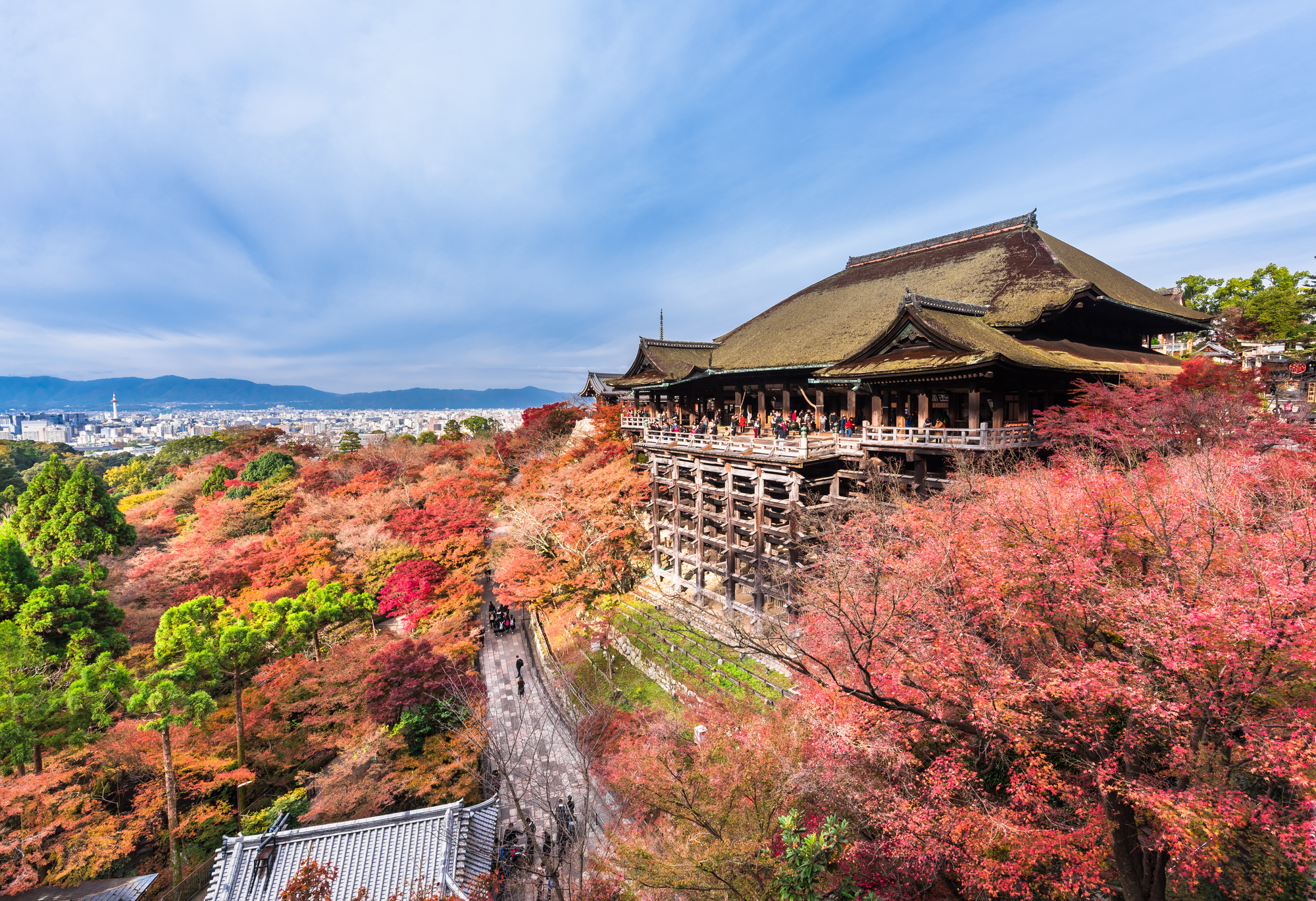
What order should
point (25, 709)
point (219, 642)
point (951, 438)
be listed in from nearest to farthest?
point (25, 709)
point (219, 642)
point (951, 438)

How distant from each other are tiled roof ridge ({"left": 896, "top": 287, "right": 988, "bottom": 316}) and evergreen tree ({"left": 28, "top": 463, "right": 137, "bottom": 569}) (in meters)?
35.7

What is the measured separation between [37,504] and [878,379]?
36526 mm

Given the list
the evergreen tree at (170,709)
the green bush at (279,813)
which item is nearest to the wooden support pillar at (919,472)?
the green bush at (279,813)

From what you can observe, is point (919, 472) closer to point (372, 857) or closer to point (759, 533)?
point (759, 533)

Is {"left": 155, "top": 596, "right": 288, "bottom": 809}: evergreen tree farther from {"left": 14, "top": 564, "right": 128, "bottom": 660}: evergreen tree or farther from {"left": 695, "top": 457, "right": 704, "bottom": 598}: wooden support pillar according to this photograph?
{"left": 695, "top": 457, "right": 704, "bottom": 598}: wooden support pillar

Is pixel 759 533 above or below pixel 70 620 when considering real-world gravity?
above

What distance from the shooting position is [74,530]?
74.2 feet

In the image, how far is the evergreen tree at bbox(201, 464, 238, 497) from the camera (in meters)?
37.4

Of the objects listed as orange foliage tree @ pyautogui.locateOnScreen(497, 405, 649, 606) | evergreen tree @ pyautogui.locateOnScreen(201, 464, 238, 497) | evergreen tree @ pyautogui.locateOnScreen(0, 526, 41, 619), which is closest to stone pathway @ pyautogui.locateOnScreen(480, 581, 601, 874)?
orange foliage tree @ pyautogui.locateOnScreen(497, 405, 649, 606)

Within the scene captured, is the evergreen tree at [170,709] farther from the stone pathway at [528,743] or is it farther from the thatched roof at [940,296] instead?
the thatched roof at [940,296]

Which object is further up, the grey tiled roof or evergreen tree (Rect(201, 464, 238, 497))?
evergreen tree (Rect(201, 464, 238, 497))

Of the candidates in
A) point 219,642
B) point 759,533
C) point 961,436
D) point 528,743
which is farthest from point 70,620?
point 961,436

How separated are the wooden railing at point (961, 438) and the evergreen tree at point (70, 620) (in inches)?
1027

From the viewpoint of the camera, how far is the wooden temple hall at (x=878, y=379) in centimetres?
1593
